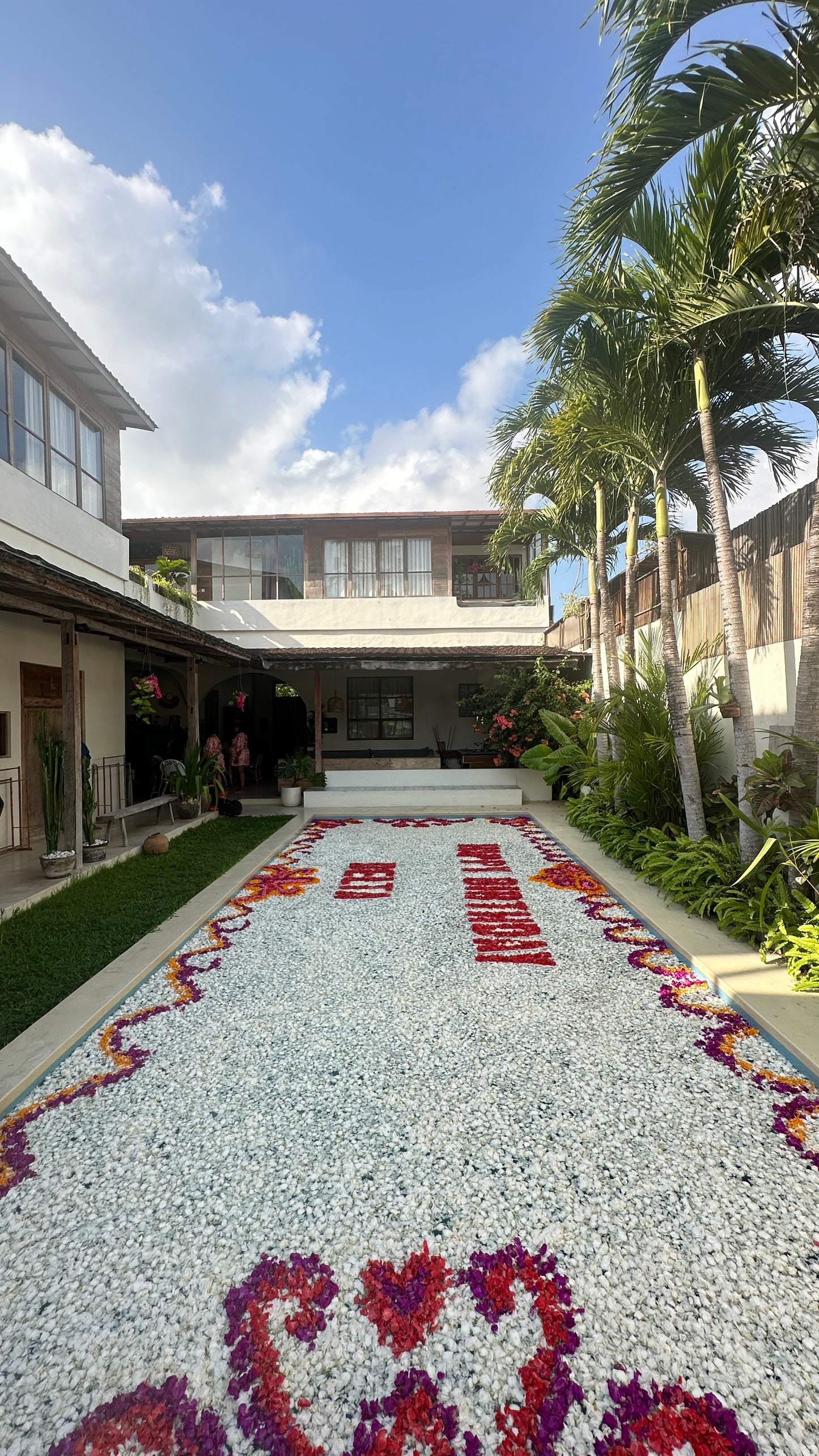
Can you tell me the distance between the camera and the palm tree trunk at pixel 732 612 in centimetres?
486

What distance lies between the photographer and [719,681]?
5.93m

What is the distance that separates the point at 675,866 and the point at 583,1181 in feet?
12.4

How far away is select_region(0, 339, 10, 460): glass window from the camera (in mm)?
7512

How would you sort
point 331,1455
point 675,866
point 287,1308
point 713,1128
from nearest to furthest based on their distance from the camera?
point 331,1455, point 287,1308, point 713,1128, point 675,866

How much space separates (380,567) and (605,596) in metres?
8.01

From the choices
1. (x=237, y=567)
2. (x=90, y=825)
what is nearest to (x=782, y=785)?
(x=90, y=825)

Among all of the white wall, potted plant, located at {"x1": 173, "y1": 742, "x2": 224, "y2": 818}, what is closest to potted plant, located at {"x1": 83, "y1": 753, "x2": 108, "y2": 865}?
potted plant, located at {"x1": 173, "y1": 742, "x2": 224, "y2": 818}

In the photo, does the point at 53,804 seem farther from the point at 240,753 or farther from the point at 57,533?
the point at 240,753

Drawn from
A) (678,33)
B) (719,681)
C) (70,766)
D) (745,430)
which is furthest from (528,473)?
(70,766)

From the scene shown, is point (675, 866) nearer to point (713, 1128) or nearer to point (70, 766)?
point (713, 1128)

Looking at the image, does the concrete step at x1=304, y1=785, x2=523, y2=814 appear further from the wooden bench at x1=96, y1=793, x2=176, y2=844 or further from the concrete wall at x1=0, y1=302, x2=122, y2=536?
the concrete wall at x1=0, y1=302, x2=122, y2=536

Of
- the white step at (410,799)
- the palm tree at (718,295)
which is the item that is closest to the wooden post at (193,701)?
the white step at (410,799)

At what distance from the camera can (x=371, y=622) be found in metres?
15.6

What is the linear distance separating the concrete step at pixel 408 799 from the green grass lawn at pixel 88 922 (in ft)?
11.9
